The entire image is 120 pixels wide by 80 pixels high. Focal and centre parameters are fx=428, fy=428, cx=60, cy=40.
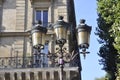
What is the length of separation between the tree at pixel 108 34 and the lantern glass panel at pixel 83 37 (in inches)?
366

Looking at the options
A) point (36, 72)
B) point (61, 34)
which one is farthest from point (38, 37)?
point (36, 72)

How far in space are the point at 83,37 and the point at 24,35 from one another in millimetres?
10375

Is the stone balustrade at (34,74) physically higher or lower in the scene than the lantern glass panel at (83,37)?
lower

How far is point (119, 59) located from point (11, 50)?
6246 millimetres

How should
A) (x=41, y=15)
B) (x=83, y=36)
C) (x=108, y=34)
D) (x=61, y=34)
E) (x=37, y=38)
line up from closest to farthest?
(x=61, y=34)
(x=37, y=38)
(x=83, y=36)
(x=41, y=15)
(x=108, y=34)

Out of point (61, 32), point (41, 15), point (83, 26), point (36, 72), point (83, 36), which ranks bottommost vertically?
point (36, 72)

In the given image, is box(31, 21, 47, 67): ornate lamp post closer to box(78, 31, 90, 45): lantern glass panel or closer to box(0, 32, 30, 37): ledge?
box(78, 31, 90, 45): lantern glass panel

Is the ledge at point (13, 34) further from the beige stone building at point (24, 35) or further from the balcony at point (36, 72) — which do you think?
the balcony at point (36, 72)

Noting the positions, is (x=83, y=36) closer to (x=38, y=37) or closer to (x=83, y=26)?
(x=83, y=26)

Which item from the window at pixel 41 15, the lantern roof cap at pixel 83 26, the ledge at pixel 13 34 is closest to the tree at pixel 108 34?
the window at pixel 41 15

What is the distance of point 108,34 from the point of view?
27.6 metres

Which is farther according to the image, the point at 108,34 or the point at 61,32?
the point at 108,34

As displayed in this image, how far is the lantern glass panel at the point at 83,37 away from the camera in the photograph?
1472 cm

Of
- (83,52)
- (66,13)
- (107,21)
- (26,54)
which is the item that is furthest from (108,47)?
(83,52)
